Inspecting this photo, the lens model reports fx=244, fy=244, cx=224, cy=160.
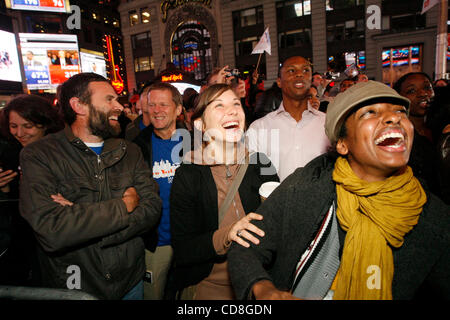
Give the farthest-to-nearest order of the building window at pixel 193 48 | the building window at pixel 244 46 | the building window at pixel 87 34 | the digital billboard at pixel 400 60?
the building window at pixel 87 34 → the building window at pixel 193 48 → the building window at pixel 244 46 → the digital billboard at pixel 400 60

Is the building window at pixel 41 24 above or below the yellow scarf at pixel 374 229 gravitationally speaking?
above

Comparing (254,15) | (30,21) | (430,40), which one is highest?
(254,15)

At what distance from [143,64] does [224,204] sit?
3912cm

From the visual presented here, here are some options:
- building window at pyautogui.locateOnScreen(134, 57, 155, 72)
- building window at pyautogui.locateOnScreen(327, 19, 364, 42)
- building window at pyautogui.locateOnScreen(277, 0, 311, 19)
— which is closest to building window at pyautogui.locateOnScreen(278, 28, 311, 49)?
building window at pyautogui.locateOnScreen(277, 0, 311, 19)

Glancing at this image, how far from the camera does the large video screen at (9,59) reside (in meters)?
11.7

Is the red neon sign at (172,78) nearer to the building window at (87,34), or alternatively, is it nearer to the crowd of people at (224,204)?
the crowd of people at (224,204)

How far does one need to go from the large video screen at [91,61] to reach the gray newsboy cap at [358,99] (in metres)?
19.1

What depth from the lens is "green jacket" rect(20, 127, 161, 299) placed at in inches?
74.4

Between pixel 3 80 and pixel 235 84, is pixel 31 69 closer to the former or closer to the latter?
pixel 3 80


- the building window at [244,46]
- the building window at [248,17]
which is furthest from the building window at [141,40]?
the building window at [244,46]
